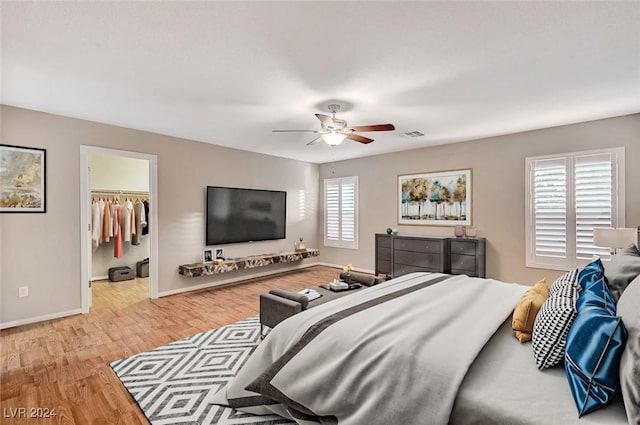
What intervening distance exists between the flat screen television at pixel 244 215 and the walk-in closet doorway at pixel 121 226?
3.30 feet

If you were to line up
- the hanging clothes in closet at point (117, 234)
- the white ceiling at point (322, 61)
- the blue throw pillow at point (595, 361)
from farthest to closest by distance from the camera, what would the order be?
the hanging clothes in closet at point (117, 234) → the white ceiling at point (322, 61) → the blue throw pillow at point (595, 361)

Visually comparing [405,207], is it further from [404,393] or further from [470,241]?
[404,393]

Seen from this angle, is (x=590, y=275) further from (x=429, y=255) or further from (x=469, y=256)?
(x=429, y=255)

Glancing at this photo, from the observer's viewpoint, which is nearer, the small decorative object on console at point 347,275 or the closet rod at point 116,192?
the small decorative object on console at point 347,275

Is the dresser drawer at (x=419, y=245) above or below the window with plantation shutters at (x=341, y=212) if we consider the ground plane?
below

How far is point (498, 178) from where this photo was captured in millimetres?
5043

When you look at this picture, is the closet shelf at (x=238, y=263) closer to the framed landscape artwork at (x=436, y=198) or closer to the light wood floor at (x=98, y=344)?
the light wood floor at (x=98, y=344)

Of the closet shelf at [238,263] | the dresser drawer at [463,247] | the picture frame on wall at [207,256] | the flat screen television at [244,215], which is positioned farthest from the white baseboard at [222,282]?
the dresser drawer at [463,247]

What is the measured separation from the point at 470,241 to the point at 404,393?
4.10 meters

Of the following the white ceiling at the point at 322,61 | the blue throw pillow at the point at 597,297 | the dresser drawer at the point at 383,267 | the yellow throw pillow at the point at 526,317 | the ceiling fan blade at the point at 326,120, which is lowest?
the dresser drawer at the point at 383,267

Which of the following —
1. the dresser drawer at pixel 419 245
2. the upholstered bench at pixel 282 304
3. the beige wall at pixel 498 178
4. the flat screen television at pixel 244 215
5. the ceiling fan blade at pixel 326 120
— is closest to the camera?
the upholstered bench at pixel 282 304

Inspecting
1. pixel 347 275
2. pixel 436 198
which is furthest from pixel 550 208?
pixel 347 275

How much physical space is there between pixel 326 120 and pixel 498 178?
3.30 m

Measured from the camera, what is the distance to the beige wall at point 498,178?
13.3 ft
